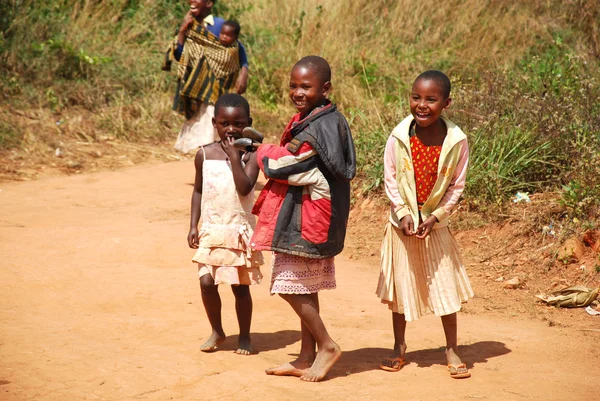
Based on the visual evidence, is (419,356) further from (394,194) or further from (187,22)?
(187,22)

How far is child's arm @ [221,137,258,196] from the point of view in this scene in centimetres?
402

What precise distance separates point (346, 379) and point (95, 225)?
3.63 meters

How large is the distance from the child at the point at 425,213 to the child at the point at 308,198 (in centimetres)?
32

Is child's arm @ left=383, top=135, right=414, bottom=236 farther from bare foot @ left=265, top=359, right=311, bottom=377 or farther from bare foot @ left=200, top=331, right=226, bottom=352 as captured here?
bare foot @ left=200, top=331, right=226, bottom=352

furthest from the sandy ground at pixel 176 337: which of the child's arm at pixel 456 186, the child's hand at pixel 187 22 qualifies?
the child's hand at pixel 187 22

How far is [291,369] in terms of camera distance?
3959 millimetres

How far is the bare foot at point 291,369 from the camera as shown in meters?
3.96

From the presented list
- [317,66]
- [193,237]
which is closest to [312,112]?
[317,66]

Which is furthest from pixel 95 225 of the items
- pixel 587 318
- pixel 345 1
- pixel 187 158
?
pixel 345 1

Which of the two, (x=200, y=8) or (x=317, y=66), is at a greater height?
(x=200, y=8)

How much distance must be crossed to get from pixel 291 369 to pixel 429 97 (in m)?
1.50

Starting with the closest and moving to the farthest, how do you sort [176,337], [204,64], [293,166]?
[293,166]
[176,337]
[204,64]

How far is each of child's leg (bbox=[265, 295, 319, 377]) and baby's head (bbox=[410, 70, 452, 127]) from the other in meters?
1.05

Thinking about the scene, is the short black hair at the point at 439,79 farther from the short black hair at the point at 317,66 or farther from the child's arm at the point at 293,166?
the child's arm at the point at 293,166
